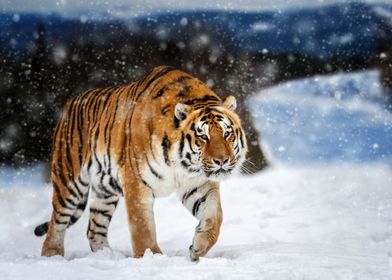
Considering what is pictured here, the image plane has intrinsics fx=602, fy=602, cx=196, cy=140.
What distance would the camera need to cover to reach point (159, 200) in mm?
5938

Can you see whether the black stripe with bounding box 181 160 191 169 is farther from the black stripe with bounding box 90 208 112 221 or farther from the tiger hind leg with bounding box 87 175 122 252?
the black stripe with bounding box 90 208 112 221

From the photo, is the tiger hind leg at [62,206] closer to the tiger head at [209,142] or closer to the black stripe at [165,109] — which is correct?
the black stripe at [165,109]

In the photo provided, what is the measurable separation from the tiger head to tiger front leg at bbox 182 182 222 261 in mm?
140

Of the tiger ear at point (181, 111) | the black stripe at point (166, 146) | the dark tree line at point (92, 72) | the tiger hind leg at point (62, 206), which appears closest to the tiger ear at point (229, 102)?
the tiger ear at point (181, 111)

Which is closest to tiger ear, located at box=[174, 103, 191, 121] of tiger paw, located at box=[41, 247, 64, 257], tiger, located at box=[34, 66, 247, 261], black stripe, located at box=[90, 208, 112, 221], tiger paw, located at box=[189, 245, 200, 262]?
tiger, located at box=[34, 66, 247, 261]

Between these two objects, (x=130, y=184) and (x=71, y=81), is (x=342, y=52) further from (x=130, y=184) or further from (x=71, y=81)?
(x=130, y=184)

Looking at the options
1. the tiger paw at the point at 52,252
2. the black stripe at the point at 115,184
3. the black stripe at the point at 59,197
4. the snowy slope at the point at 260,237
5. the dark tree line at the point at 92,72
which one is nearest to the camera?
the snowy slope at the point at 260,237

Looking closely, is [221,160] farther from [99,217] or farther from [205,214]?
[99,217]

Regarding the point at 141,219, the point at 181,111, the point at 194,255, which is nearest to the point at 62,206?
the point at 141,219

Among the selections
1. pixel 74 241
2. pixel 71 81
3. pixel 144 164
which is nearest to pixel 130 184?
pixel 144 164

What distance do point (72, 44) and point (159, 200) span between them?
6.26 feet

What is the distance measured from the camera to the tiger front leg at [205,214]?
2748 mm

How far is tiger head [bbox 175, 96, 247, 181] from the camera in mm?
2857

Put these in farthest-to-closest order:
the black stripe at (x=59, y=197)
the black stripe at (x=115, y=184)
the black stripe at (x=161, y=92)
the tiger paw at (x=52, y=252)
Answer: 1. the black stripe at (x=59, y=197)
2. the tiger paw at (x=52, y=252)
3. the black stripe at (x=115, y=184)
4. the black stripe at (x=161, y=92)
